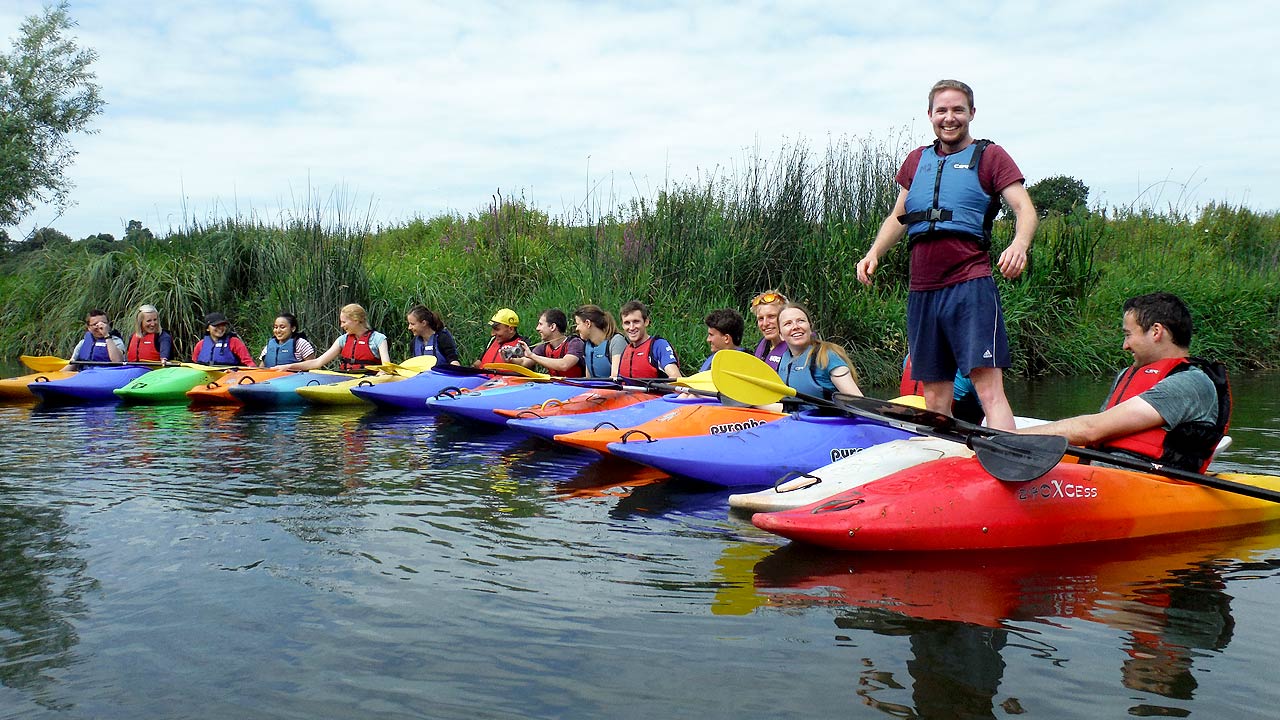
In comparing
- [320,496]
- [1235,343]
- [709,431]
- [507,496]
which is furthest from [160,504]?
[1235,343]

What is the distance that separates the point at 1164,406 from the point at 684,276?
7.12 m

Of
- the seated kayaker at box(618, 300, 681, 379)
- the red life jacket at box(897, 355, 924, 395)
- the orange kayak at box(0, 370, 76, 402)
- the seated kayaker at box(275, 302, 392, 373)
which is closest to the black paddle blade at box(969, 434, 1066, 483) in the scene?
the red life jacket at box(897, 355, 924, 395)

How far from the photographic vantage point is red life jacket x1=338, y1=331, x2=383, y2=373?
9.48 meters

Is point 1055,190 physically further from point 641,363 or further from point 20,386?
point 20,386

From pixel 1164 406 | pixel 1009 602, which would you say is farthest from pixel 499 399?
pixel 1009 602

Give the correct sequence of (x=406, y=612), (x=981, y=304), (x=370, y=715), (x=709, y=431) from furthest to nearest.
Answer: (x=709, y=431), (x=981, y=304), (x=406, y=612), (x=370, y=715)

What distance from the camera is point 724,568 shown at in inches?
138

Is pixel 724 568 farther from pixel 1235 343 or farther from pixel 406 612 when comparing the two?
pixel 1235 343

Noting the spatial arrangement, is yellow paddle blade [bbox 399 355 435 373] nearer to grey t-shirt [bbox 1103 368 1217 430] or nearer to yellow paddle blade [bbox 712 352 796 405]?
yellow paddle blade [bbox 712 352 796 405]

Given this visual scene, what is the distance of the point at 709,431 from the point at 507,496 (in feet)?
3.66

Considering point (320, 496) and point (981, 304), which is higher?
point (981, 304)

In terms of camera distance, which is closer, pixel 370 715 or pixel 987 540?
pixel 370 715

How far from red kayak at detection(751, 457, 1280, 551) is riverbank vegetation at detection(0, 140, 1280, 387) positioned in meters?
6.31

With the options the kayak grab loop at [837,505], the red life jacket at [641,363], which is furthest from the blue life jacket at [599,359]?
the kayak grab loop at [837,505]
